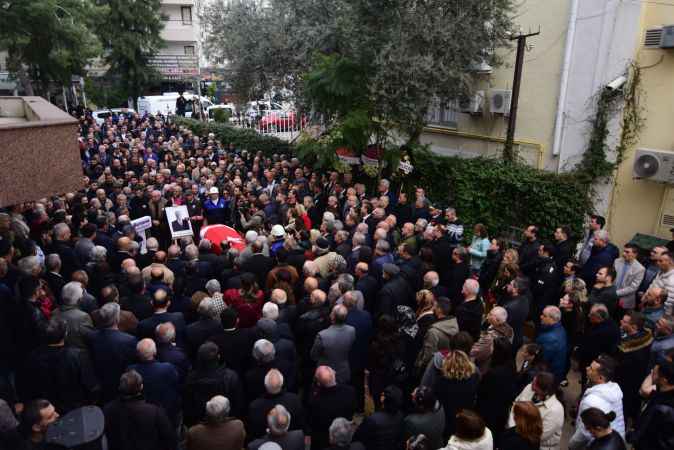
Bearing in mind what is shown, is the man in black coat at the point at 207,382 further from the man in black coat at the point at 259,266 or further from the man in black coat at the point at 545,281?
the man in black coat at the point at 545,281

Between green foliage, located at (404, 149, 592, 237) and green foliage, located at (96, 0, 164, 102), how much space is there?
98.3 feet

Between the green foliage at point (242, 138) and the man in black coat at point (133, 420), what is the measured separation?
12.9 metres

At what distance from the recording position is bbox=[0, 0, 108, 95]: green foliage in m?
20.5

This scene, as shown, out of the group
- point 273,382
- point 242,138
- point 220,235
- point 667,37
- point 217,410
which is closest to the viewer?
point 217,410

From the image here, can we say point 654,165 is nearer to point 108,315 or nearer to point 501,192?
point 501,192

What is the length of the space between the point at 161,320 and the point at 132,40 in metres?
35.1

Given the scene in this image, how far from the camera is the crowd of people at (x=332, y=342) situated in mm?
4219

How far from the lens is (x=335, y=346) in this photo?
5.41 meters

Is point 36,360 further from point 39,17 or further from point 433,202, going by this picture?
point 39,17

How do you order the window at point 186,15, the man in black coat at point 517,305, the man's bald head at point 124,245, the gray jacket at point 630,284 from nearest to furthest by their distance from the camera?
the man in black coat at point 517,305 < the gray jacket at point 630,284 < the man's bald head at point 124,245 < the window at point 186,15

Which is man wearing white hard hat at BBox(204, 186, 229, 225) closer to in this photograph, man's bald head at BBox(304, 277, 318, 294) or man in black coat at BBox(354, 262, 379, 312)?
man in black coat at BBox(354, 262, 379, 312)

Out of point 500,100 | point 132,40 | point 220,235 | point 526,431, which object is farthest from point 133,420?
point 132,40

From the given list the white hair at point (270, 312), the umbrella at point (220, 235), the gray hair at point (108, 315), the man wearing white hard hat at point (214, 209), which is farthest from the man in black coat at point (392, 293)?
the man wearing white hard hat at point (214, 209)

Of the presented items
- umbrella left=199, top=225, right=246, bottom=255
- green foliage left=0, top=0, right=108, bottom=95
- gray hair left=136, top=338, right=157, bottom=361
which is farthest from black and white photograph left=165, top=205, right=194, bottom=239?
green foliage left=0, top=0, right=108, bottom=95
